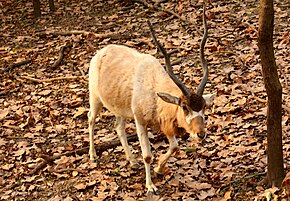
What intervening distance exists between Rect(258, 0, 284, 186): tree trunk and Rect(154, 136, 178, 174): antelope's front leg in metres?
1.32

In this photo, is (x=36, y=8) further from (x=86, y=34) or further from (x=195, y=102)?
(x=195, y=102)

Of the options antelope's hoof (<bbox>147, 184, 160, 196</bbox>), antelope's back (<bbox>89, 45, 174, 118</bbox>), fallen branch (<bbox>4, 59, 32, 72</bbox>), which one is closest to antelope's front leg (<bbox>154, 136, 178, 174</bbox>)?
antelope's hoof (<bbox>147, 184, 160, 196</bbox>)

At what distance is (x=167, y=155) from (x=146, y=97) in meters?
0.84

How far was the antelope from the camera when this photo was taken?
20.0 feet

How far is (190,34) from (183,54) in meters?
1.32

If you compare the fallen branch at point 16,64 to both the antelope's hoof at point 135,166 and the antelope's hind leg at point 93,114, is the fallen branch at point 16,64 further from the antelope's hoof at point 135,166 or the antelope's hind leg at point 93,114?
the antelope's hoof at point 135,166

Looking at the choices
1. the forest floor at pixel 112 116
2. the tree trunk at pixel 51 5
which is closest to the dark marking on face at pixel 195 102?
the forest floor at pixel 112 116

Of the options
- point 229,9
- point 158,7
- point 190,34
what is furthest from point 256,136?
point 158,7

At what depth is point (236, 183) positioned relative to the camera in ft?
21.4

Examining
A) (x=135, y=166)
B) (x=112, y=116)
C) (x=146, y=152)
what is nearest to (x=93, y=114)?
(x=135, y=166)

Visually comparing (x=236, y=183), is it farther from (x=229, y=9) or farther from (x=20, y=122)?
(x=229, y=9)

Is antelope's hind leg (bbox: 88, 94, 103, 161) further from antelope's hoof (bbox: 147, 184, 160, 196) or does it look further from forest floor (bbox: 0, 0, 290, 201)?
antelope's hoof (bbox: 147, 184, 160, 196)

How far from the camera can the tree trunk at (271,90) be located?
5377mm

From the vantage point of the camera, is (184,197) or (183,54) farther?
(183,54)
